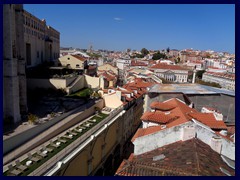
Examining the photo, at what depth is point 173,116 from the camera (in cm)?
906

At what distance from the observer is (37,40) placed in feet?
79.8

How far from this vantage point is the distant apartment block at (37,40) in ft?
69.6

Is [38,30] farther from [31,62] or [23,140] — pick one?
[23,140]

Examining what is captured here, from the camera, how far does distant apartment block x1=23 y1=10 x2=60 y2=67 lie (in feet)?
69.6

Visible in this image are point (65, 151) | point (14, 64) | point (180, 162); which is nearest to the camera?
point (180, 162)

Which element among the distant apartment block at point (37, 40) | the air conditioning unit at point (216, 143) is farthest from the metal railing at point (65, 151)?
the distant apartment block at point (37, 40)

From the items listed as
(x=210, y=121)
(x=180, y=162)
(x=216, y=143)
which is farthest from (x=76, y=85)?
(x=180, y=162)

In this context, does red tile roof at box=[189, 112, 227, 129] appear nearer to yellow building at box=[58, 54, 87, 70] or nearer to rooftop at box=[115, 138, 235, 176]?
rooftop at box=[115, 138, 235, 176]

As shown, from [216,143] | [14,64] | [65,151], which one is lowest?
[65,151]

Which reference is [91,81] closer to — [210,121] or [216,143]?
[210,121]

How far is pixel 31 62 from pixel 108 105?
10737 millimetres

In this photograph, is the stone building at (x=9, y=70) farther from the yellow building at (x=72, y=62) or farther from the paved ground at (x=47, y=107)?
the yellow building at (x=72, y=62)

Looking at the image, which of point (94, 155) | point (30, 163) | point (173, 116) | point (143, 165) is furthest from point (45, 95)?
point (143, 165)

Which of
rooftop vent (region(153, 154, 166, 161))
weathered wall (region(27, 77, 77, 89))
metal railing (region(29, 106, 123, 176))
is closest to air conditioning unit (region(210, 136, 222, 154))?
rooftop vent (region(153, 154, 166, 161))
